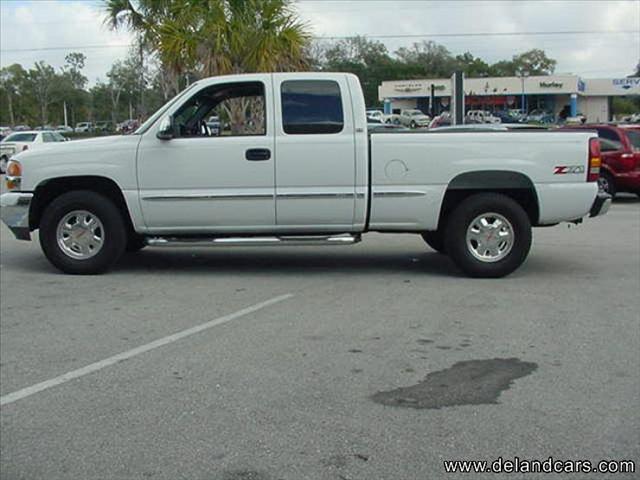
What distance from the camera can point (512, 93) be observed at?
7675cm

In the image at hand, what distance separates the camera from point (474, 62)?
111125 mm

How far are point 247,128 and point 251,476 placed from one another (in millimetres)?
5515

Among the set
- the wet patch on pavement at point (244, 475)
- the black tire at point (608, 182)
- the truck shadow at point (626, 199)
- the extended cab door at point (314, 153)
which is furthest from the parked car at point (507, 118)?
the wet patch on pavement at point (244, 475)

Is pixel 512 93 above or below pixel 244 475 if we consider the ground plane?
above

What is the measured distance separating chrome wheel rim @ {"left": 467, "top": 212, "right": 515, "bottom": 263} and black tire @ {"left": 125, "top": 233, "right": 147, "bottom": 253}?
372 centimetres

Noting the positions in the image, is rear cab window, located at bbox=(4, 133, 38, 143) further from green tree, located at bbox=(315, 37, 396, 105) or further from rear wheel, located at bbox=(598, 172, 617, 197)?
green tree, located at bbox=(315, 37, 396, 105)

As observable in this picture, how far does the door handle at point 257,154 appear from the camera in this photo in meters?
8.56

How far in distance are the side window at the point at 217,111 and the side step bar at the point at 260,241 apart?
111 centimetres

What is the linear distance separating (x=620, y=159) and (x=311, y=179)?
35.0 ft

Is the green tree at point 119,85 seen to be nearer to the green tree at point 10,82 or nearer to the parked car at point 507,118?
the green tree at point 10,82

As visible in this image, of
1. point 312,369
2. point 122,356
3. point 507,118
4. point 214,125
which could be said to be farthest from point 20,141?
point 507,118

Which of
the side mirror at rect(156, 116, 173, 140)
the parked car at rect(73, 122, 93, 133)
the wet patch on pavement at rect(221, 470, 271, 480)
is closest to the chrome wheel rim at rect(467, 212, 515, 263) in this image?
the side mirror at rect(156, 116, 173, 140)

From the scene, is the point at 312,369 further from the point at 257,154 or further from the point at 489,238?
the point at 489,238

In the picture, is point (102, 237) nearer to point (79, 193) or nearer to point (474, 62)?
point (79, 193)
